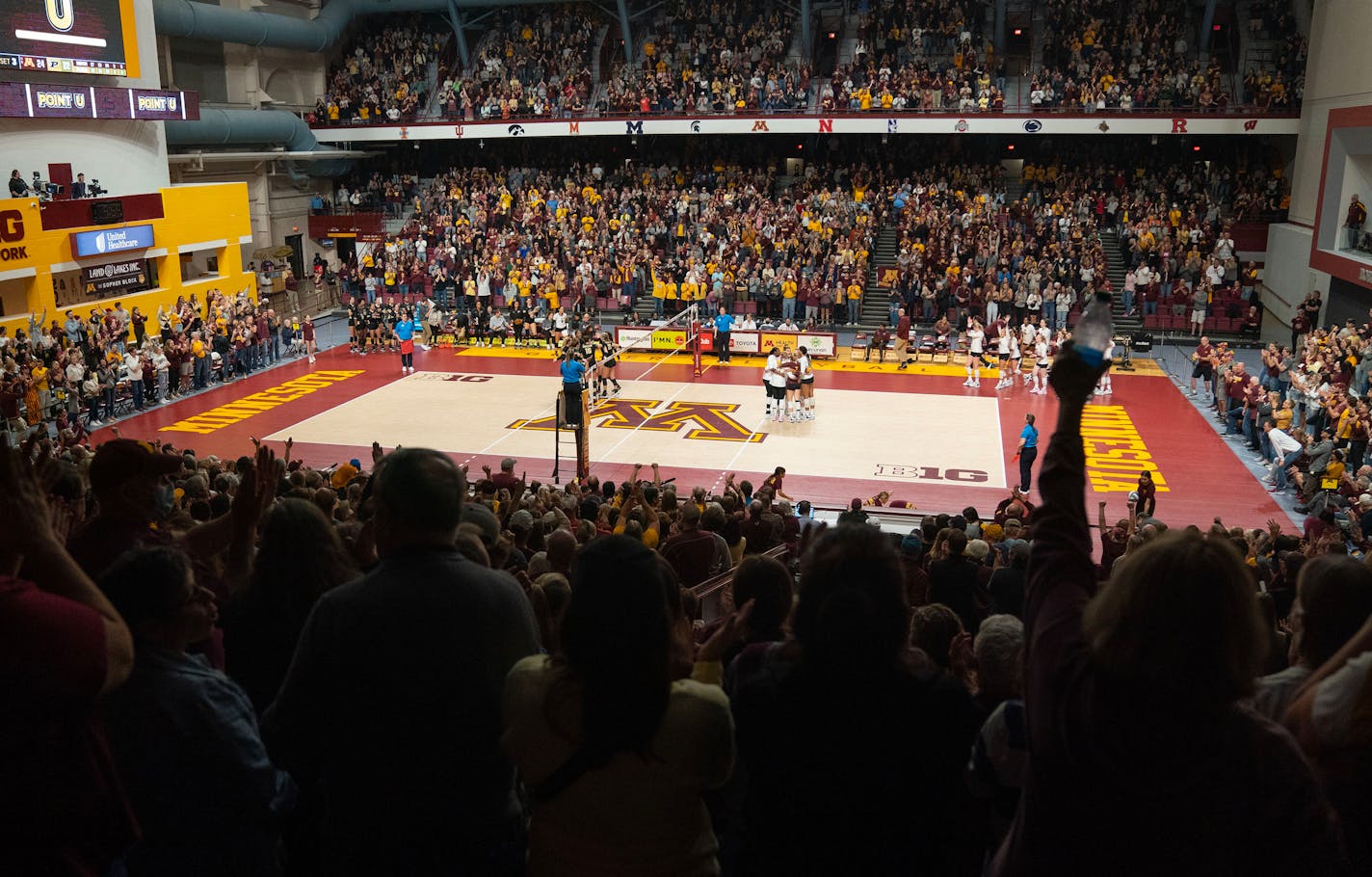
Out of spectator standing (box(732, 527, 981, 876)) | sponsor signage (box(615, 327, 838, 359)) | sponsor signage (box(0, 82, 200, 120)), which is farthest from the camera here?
sponsor signage (box(615, 327, 838, 359))

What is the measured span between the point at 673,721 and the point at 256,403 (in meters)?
25.0

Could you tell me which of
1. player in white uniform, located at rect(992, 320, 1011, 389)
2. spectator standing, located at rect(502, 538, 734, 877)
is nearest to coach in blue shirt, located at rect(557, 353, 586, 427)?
player in white uniform, located at rect(992, 320, 1011, 389)

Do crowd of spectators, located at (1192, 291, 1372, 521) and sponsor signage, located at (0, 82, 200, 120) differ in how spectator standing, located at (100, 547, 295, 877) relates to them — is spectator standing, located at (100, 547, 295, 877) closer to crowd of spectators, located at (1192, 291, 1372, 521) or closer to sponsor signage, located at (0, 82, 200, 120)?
crowd of spectators, located at (1192, 291, 1372, 521)

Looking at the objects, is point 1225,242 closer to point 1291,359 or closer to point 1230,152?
point 1230,152

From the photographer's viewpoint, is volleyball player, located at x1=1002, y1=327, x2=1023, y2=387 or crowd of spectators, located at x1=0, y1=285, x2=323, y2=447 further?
volleyball player, located at x1=1002, y1=327, x2=1023, y2=387

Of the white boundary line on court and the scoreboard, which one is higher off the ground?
the scoreboard

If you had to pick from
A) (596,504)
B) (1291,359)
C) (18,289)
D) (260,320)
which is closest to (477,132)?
(260,320)

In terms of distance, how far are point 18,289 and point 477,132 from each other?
57.7 ft

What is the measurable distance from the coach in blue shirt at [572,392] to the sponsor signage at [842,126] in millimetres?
20607

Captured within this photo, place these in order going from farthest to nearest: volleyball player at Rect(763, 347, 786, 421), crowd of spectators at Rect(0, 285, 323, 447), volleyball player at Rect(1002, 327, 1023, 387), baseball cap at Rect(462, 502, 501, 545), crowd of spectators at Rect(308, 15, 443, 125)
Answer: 1. crowd of spectators at Rect(308, 15, 443, 125)
2. volleyball player at Rect(1002, 327, 1023, 387)
3. volleyball player at Rect(763, 347, 786, 421)
4. crowd of spectators at Rect(0, 285, 323, 447)
5. baseball cap at Rect(462, 502, 501, 545)

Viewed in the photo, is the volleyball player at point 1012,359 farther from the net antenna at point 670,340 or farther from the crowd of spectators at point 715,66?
the crowd of spectators at point 715,66

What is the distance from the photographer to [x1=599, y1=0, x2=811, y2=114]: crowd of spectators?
38812 mm

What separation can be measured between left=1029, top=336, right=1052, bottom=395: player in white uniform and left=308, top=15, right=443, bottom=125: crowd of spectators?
83.9 feet

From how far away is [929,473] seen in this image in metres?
19.8
